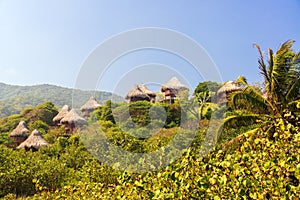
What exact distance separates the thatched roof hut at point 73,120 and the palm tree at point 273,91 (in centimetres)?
1621

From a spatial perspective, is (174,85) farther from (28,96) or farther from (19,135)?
(28,96)

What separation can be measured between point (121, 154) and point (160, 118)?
11.1 meters

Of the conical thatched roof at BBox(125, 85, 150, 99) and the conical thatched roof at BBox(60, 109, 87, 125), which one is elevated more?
the conical thatched roof at BBox(125, 85, 150, 99)

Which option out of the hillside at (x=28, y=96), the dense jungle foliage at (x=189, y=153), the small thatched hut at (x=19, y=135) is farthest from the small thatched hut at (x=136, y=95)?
the hillside at (x=28, y=96)

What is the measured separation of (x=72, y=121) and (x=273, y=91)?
18993 mm

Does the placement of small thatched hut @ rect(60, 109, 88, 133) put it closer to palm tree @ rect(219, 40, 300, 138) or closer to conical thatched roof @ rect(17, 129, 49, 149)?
conical thatched roof @ rect(17, 129, 49, 149)

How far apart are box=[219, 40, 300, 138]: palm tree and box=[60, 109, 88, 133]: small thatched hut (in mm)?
16131

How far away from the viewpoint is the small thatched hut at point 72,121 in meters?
26.3

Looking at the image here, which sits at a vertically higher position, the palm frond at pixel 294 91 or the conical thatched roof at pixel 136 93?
the conical thatched roof at pixel 136 93

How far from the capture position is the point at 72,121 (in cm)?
2745

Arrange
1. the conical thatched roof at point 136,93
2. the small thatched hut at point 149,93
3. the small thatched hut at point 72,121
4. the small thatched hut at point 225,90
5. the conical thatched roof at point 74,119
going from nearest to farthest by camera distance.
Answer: the conical thatched roof at point 74,119
the small thatched hut at point 72,121
the small thatched hut at point 225,90
the conical thatched roof at point 136,93
the small thatched hut at point 149,93

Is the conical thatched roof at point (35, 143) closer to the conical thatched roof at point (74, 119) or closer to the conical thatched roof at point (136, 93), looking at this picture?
the conical thatched roof at point (74, 119)

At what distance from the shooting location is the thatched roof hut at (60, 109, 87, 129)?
86.3 feet

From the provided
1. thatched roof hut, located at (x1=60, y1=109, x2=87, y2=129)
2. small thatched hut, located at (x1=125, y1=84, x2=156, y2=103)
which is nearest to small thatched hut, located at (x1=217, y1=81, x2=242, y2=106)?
small thatched hut, located at (x1=125, y1=84, x2=156, y2=103)
